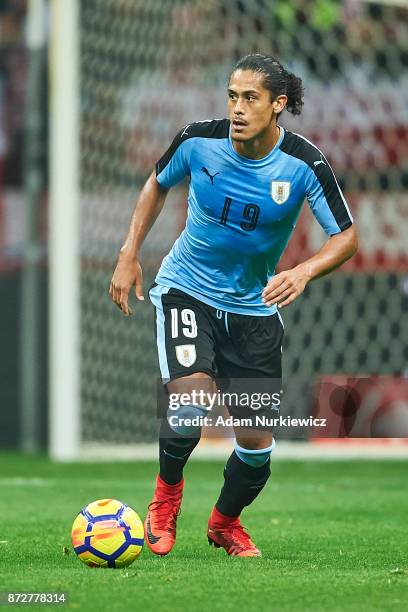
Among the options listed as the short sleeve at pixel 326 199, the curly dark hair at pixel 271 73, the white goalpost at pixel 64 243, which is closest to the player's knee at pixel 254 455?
the short sleeve at pixel 326 199

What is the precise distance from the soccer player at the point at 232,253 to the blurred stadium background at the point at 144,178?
17.9 feet

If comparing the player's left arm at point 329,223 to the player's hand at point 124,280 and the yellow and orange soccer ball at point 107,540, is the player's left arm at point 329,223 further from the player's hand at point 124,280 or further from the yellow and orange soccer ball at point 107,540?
the yellow and orange soccer ball at point 107,540

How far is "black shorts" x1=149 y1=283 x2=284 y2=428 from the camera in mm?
5777

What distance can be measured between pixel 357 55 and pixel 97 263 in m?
3.12

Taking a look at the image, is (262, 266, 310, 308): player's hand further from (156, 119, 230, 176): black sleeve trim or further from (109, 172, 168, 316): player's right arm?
(156, 119, 230, 176): black sleeve trim

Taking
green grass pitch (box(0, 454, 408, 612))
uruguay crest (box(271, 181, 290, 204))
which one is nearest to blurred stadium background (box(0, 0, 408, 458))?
green grass pitch (box(0, 454, 408, 612))

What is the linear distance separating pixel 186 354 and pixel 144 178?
645 cm

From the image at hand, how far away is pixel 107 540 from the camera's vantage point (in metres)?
5.12

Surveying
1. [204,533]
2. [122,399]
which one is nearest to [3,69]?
[122,399]

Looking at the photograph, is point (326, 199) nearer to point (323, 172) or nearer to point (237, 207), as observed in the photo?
point (323, 172)

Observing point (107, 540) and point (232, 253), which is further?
point (232, 253)

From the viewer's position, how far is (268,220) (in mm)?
5820

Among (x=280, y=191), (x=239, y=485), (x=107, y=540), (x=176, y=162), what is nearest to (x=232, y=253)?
(x=280, y=191)

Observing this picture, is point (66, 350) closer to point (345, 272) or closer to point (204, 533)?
point (345, 272)
